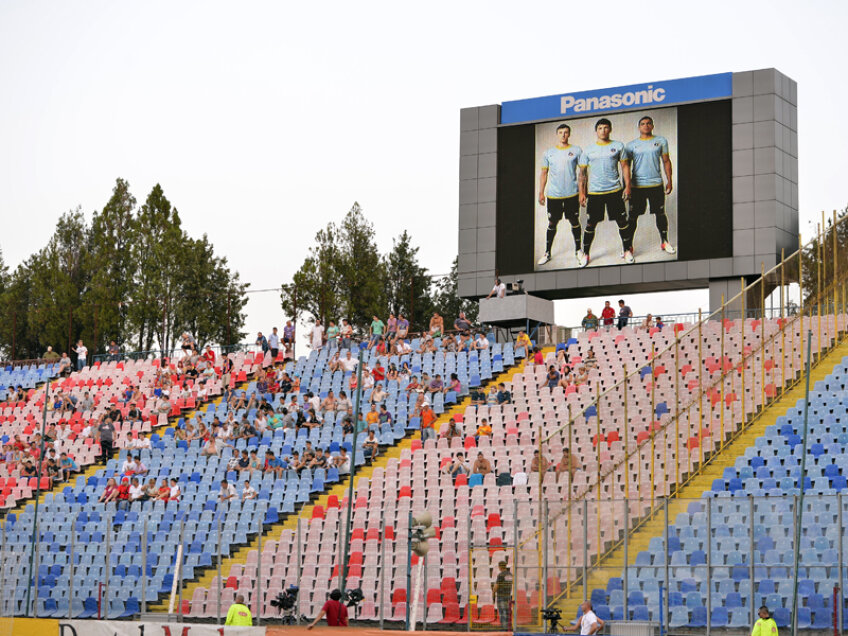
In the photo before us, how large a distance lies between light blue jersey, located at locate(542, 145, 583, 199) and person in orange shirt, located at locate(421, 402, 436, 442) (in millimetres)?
8833

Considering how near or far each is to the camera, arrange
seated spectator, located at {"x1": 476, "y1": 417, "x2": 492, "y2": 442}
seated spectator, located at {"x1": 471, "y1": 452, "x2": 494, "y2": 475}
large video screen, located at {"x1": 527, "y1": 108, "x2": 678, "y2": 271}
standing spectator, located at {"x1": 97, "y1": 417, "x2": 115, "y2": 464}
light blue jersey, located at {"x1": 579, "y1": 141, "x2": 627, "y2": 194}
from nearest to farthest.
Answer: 1. seated spectator, located at {"x1": 471, "y1": 452, "x2": 494, "y2": 475}
2. seated spectator, located at {"x1": 476, "y1": 417, "x2": 492, "y2": 442}
3. standing spectator, located at {"x1": 97, "y1": 417, "x2": 115, "y2": 464}
4. large video screen, located at {"x1": 527, "y1": 108, "x2": 678, "y2": 271}
5. light blue jersey, located at {"x1": 579, "y1": 141, "x2": 627, "y2": 194}

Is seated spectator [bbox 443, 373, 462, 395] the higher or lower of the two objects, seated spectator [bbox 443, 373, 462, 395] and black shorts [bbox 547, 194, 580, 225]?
the lower

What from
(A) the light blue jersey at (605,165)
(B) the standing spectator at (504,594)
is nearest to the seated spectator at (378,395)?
(A) the light blue jersey at (605,165)

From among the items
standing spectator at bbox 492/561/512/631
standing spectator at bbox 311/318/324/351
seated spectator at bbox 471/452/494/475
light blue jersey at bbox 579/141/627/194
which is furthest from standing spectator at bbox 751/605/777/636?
standing spectator at bbox 311/318/324/351

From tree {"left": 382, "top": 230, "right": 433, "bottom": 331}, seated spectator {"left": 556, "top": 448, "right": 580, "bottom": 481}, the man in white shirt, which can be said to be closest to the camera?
the man in white shirt

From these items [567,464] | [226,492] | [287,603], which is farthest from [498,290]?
[287,603]

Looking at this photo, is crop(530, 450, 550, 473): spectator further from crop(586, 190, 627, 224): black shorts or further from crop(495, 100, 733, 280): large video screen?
crop(586, 190, 627, 224): black shorts

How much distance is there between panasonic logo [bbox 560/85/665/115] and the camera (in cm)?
3878

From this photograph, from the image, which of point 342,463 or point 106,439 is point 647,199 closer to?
point 342,463

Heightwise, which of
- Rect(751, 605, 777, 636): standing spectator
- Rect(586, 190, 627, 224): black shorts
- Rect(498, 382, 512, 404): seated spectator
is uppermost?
Rect(586, 190, 627, 224): black shorts

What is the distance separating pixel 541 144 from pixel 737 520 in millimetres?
20163

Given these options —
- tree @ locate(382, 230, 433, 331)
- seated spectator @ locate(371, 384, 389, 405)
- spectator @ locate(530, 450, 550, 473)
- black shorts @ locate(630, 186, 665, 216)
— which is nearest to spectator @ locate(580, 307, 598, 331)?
black shorts @ locate(630, 186, 665, 216)

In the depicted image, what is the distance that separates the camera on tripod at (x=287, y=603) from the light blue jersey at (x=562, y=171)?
57.5 feet

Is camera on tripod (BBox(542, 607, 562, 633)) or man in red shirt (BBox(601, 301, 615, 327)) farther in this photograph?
man in red shirt (BBox(601, 301, 615, 327))
